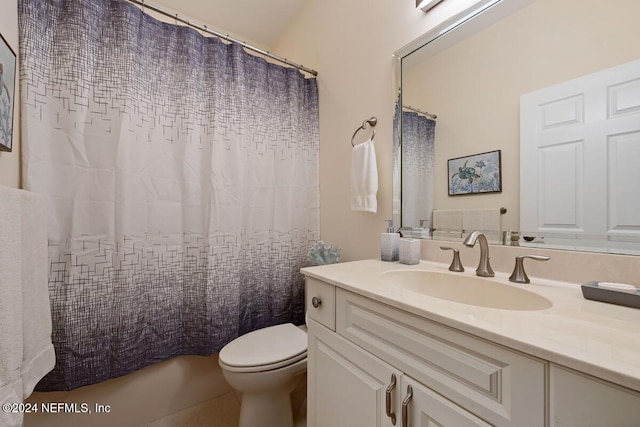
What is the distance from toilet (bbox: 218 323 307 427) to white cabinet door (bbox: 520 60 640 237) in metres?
1.08

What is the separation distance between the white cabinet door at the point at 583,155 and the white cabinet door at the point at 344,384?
0.69m

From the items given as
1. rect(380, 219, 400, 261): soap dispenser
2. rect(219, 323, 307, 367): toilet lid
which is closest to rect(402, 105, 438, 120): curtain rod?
rect(380, 219, 400, 261): soap dispenser

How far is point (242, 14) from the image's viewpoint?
6.42ft

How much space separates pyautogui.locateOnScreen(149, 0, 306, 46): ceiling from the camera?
6.06 ft

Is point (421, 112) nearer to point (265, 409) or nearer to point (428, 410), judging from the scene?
point (428, 410)

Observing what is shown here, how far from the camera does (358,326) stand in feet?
2.55

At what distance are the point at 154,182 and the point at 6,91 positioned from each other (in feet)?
1.81

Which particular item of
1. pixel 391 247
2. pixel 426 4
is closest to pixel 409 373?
pixel 391 247

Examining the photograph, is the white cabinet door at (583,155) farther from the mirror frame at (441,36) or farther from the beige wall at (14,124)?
the beige wall at (14,124)

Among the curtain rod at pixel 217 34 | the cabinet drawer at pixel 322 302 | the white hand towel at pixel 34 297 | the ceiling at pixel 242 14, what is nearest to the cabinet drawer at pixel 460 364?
the cabinet drawer at pixel 322 302

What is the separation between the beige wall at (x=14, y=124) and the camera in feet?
2.96

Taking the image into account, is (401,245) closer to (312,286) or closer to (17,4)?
(312,286)

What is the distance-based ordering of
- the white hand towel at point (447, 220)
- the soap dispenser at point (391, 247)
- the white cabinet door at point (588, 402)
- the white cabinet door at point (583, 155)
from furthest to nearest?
the soap dispenser at point (391, 247) < the white hand towel at point (447, 220) < the white cabinet door at point (583, 155) < the white cabinet door at point (588, 402)

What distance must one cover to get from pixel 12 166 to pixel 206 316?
1.00 meters
